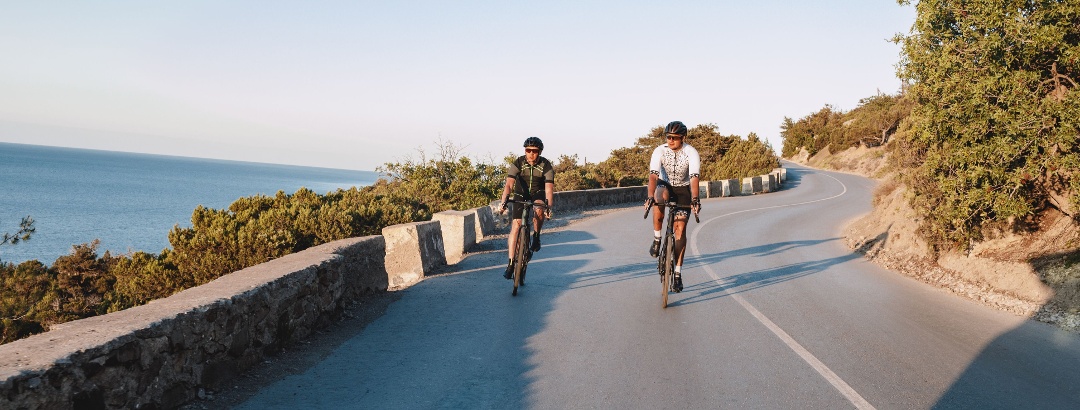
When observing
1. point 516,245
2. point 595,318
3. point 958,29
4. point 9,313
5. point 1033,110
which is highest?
point 958,29

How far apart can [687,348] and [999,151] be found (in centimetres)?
642

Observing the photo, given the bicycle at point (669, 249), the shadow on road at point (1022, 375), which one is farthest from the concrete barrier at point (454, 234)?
the shadow on road at point (1022, 375)

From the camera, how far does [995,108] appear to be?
32.6ft

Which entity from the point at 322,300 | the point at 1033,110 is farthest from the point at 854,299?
the point at 322,300

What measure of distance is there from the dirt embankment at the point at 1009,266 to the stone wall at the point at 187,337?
8.45 m

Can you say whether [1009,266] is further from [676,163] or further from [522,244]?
[522,244]

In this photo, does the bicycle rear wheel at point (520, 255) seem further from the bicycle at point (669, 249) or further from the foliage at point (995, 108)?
the foliage at point (995, 108)

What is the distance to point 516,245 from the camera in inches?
363

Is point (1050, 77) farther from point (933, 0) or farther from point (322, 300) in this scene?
point (322, 300)

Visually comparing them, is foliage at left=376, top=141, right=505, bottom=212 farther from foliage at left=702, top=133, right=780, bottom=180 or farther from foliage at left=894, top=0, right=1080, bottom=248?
foliage at left=702, top=133, right=780, bottom=180

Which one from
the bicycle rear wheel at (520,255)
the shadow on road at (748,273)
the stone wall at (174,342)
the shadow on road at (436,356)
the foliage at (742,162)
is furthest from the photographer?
the foliage at (742,162)

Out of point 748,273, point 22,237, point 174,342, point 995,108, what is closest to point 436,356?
point 174,342

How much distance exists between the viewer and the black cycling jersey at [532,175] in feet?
30.4

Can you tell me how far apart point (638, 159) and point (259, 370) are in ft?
169
